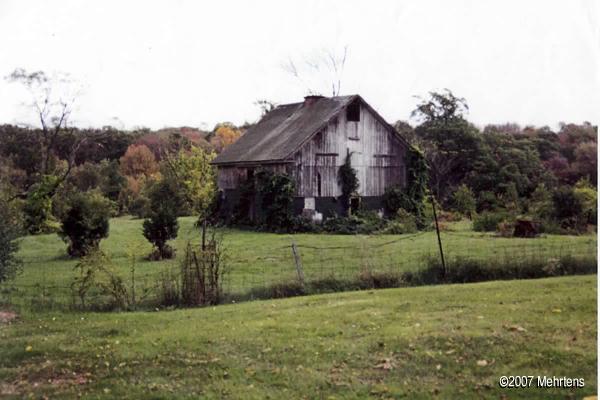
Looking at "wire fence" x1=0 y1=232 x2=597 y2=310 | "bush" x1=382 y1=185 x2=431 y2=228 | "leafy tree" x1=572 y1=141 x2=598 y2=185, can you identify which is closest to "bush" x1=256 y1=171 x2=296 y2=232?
"wire fence" x1=0 y1=232 x2=597 y2=310

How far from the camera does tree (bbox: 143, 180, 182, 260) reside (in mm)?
8398

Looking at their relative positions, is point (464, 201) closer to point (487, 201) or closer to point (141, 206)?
point (487, 201)

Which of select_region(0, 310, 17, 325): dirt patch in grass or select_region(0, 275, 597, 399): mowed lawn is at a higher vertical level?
select_region(0, 310, 17, 325): dirt patch in grass

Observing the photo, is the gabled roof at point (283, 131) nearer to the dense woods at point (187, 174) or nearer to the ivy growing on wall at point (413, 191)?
the ivy growing on wall at point (413, 191)

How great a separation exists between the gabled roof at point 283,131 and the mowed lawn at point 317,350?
3.68 meters

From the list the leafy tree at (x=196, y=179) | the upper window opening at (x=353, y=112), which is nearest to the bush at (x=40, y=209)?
the leafy tree at (x=196, y=179)

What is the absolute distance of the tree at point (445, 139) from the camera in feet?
26.9

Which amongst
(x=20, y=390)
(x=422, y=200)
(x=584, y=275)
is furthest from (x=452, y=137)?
(x=20, y=390)

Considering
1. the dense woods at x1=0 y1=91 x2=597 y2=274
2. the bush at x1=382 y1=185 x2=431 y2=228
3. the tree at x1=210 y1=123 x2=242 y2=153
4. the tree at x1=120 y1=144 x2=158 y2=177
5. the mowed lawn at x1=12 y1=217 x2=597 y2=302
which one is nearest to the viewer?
the dense woods at x1=0 y1=91 x2=597 y2=274

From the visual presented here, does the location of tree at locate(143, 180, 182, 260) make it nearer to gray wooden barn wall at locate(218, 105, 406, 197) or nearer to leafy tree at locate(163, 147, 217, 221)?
leafy tree at locate(163, 147, 217, 221)

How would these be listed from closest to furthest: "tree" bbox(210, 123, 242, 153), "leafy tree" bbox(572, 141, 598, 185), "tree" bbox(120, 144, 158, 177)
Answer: "leafy tree" bbox(572, 141, 598, 185) < "tree" bbox(120, 144, 158, 177) < "tree" bbox(210, 123, 242, 153)

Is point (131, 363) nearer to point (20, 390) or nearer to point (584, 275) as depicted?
point (20, 390)

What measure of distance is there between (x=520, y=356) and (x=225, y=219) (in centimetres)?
477

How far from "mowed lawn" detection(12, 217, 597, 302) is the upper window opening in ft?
7.83
